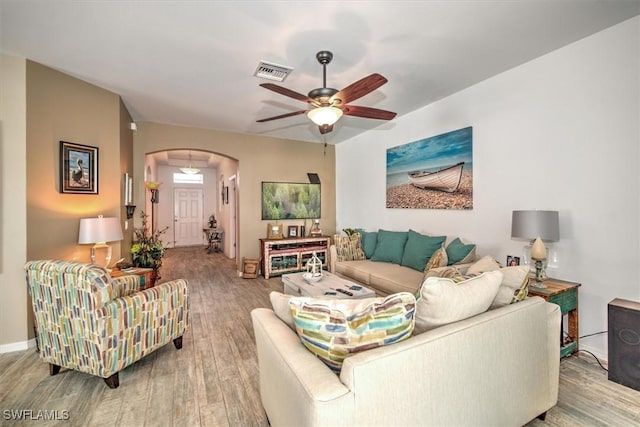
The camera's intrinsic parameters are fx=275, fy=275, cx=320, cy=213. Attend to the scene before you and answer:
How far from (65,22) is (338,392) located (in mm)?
3159

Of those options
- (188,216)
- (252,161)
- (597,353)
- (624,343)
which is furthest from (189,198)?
(624,343)

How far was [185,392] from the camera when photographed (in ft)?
6.54

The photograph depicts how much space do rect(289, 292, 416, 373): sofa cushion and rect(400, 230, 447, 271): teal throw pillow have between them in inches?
95.2

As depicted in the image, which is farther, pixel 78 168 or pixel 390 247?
pixel 390 247

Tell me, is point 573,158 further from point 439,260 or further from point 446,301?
point 446,301

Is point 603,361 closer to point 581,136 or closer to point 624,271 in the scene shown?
point 624,271

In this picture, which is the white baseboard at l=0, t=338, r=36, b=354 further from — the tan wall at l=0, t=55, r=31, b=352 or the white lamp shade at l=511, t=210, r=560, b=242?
the white lamp shade at l=511, t=210, r=560, b=242

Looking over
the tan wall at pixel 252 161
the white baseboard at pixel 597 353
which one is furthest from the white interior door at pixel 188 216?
the white baseboard at pixel 597 353

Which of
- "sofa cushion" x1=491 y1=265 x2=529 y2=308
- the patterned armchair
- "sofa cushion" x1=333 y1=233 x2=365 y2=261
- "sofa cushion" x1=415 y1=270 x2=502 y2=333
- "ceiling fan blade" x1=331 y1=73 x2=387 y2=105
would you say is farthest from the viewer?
"sofa cushion" x1=333 y1=233 x2=365 y2=261

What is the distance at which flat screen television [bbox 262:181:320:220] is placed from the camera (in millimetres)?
5570

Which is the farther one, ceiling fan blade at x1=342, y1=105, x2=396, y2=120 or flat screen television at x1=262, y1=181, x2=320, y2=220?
flat screen television at x1=262, y1=181, x2=320, y2=220

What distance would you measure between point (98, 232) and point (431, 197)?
3994 millimetres

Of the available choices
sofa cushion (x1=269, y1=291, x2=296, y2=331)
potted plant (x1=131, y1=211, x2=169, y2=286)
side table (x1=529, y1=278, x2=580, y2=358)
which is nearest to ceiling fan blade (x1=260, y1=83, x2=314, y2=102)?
sofa cushion (x1=269, y1=291, x2=296, y2=331)

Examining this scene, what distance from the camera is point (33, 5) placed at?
195cm
